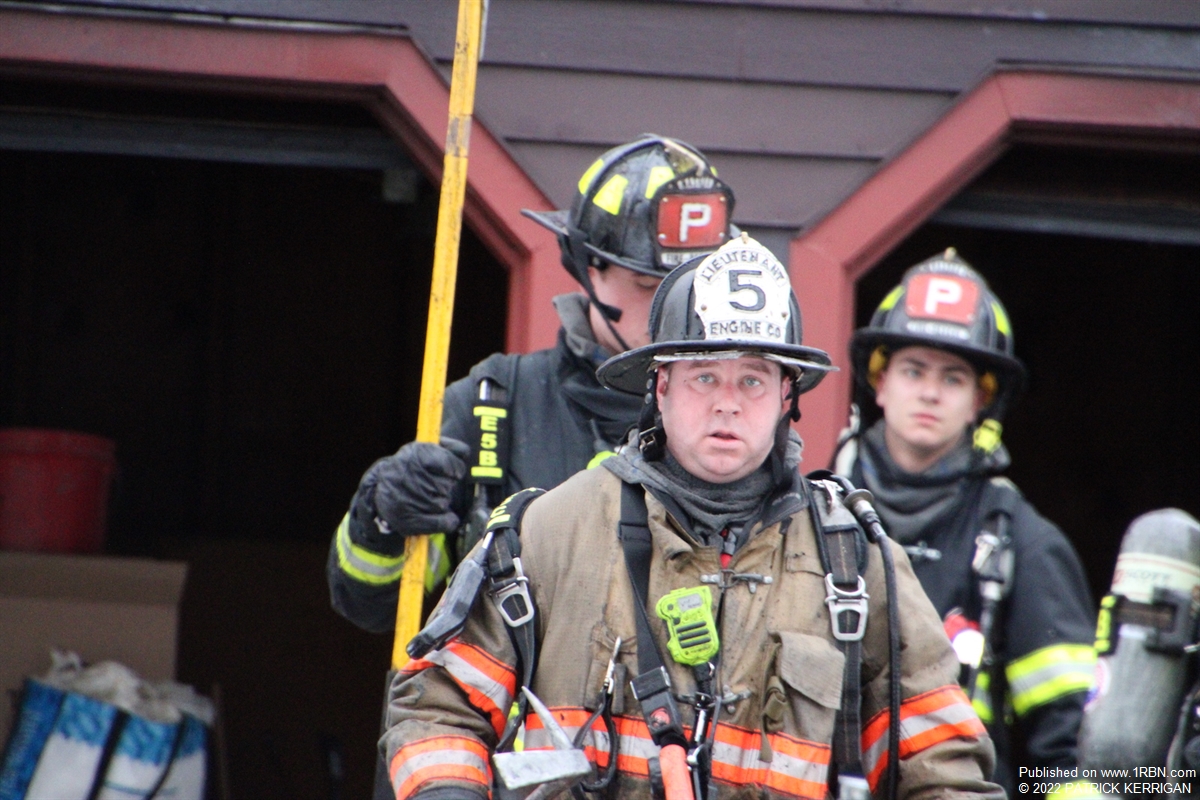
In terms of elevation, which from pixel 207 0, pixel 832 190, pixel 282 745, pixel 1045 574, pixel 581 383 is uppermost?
pixel 207 0

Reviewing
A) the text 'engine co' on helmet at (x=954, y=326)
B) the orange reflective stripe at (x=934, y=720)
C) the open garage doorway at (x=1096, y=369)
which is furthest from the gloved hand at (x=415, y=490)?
the open garage doorway at (x=1096, y=369)

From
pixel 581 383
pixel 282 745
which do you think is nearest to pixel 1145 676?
pixel 581 383

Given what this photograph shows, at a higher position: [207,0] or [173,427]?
[207,0]

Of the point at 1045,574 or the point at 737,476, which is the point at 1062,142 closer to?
the point at 1045,574

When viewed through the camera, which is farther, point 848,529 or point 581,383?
point 581,383

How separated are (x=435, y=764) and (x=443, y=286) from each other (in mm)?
1253

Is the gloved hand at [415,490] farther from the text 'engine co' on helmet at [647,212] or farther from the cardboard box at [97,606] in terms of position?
the cardboard box at [97,606]

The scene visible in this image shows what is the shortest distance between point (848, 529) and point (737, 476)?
217 millimetres

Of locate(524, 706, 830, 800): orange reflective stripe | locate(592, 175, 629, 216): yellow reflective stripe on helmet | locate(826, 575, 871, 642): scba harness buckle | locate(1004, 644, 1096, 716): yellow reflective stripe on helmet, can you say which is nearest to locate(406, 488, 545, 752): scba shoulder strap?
locate(524, 706, 830, 800): orange reflective stripe

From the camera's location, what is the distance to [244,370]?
6637 millimetres

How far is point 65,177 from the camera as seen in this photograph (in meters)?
6.48

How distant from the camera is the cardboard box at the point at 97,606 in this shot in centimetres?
505

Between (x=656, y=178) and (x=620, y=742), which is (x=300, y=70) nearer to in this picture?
(x=656, y=178)

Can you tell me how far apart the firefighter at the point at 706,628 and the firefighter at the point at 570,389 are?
2.23 ft
